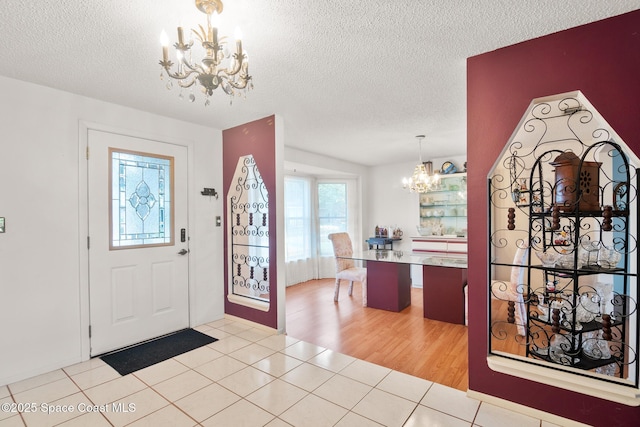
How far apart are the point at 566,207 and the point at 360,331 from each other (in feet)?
7.82

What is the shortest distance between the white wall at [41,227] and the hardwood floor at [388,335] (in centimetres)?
212

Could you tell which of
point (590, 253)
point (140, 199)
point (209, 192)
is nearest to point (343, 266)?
point (209, 192)

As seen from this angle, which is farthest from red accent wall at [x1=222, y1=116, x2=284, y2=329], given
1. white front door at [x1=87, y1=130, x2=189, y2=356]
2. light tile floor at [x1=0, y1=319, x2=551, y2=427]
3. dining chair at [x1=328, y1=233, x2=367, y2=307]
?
dining chair at [x1=328, y1=233, x2=367, y2=307]

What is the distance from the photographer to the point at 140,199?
3.25 metres

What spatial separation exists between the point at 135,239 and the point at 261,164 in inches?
59.5

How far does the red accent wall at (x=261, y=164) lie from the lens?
345 centimetres

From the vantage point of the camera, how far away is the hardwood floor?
106 inches

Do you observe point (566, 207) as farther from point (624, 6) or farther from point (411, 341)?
point (411, 341)

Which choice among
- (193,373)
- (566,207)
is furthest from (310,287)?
(566,207)

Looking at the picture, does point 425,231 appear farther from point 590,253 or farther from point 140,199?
point 140,199

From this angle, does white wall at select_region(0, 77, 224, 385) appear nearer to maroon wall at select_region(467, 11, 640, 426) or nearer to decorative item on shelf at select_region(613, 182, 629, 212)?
maroon wall at select_region(467, 11, 640, 426)

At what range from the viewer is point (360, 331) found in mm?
3541

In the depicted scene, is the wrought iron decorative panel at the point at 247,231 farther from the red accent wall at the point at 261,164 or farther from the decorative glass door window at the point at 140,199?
the decorative glass door window at the point at 140,199

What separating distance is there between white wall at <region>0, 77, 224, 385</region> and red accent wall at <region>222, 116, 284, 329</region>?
3.93 ft
